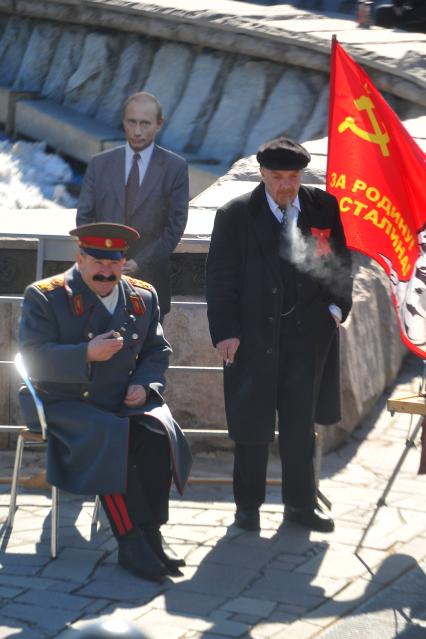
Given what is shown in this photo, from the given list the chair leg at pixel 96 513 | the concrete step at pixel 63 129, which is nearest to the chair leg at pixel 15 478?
the chair leg at pixel 96 513

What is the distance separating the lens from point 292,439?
6500 mm

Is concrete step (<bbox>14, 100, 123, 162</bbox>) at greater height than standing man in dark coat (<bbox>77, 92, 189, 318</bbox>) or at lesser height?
lesser

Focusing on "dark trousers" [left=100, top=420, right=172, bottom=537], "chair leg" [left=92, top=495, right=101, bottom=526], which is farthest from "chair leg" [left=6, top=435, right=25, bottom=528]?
"dark trousers" [left=100, top=420, right=172, bottom=537]

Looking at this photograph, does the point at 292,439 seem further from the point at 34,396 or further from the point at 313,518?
the point at 34,396

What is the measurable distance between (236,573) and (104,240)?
1.46 m

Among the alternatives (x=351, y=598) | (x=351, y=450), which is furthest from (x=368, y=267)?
(x=351, y=598)

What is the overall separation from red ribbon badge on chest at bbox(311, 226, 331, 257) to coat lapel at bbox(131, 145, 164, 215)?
1105 mm

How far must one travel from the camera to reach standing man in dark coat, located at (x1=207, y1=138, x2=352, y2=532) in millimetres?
6352

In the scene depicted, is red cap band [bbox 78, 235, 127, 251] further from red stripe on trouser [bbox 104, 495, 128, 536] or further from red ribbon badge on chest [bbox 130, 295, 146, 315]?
red stripe on trouser [bbox 104, 495, 128, 536]

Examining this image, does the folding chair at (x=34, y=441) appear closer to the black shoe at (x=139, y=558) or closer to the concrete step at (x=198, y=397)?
the black shoe at (x=139, y=558)

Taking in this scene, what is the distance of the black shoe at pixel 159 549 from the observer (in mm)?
5926

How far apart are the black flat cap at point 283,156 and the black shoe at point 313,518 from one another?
5.00 ft

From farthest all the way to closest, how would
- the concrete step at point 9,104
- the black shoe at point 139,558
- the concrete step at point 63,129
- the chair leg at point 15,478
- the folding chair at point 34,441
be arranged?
1. the concrete step at point 9,104
2. the concrete step at point 63,129
3. the chair leg at point 15,478
4. the folding chair at point 34,441
5. the black shoe at point 139,558

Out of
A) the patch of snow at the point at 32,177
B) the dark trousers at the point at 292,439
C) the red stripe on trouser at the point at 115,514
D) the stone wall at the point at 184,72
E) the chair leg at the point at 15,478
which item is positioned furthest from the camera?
the patch of snow at the point at 32,177
